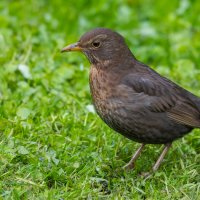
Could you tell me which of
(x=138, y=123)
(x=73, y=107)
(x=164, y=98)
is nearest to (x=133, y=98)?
(x=138, y=123)

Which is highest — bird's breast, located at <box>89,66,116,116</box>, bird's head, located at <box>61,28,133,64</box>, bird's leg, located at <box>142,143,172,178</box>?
bird's head, located at <box>61,28,133,64</box>

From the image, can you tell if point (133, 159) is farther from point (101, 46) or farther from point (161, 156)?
point (101, 46)

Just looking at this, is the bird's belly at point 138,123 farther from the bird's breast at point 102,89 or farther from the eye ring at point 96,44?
the eye ring at point 96,44

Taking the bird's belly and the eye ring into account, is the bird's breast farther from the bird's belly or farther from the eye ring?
the eye ring

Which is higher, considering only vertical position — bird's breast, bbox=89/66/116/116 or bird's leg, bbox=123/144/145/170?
bird's breast, bbox=89/66/116/116

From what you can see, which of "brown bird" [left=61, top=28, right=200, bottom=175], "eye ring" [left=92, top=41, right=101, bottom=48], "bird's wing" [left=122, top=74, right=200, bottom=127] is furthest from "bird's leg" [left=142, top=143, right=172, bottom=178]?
"eye ring" [left=92, top=41, right=101, bottom=48]
